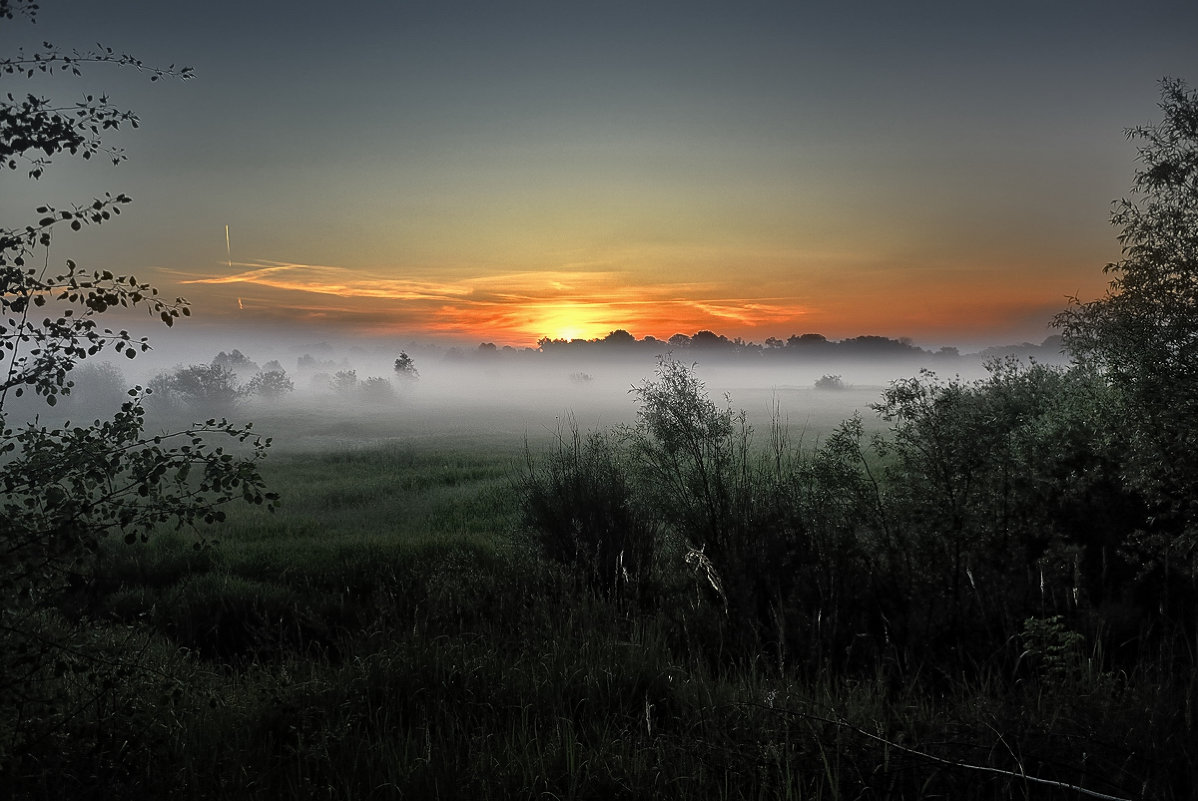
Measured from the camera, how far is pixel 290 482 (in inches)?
1166

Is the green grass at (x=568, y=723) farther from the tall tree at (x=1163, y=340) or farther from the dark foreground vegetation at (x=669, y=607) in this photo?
the tall tree at (x=1163, y=340)

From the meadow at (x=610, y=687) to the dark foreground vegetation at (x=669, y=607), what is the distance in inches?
1.6

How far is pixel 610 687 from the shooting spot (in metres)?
6.15

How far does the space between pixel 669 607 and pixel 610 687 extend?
3146 millimetres

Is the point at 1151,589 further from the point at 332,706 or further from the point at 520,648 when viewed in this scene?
the point at 332,706

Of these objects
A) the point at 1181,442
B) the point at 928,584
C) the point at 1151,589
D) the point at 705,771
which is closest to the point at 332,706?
the point at 705,771

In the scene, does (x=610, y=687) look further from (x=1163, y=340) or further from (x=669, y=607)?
(x=1163, y=340)

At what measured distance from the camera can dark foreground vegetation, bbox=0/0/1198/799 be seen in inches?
176

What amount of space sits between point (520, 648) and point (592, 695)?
1540 millimetres

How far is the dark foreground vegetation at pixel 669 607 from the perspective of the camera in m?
4.48

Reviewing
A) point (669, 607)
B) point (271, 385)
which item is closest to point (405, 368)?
point (271, 385)

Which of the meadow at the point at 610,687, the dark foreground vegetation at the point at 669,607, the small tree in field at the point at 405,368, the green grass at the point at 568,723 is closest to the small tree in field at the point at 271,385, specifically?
the small tree in field at the point at 405,368

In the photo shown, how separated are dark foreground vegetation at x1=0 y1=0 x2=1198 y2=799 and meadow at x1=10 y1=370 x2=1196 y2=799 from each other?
4 centimetres

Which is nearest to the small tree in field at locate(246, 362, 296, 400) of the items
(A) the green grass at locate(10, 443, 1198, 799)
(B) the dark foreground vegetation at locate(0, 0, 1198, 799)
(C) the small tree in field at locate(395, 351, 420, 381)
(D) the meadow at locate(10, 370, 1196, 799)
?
(C) the small tree in field at locate(395, 351, 420, 381)
